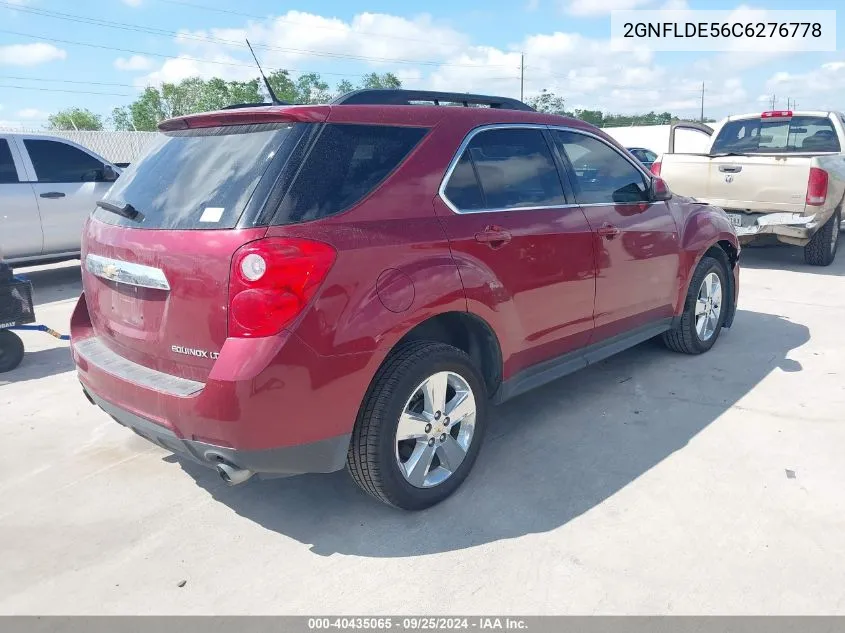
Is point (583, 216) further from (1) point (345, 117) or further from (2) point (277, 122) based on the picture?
(2) point (277, 122)

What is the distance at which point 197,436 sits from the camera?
2.56 metres

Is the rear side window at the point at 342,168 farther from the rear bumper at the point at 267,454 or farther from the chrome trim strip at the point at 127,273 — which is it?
the rear bumper at the point at 267,454

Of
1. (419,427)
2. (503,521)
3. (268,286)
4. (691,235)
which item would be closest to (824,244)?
(691,235)

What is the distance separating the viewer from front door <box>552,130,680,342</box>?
392 centimetres

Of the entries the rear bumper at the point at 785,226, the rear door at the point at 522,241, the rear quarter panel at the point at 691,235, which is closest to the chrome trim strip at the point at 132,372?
the rear door at the point at 522,241

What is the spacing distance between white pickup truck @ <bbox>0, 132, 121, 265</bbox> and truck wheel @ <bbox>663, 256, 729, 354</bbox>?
284 inches

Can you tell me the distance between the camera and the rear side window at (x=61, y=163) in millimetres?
8219

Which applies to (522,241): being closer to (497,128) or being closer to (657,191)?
(497,128)

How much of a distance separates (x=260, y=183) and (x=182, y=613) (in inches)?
63.6

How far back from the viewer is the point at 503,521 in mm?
2947

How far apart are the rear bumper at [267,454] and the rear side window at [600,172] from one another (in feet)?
6.92

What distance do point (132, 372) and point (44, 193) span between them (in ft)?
21.6

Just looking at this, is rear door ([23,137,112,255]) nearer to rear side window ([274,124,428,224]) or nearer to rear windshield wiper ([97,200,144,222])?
rear windshield wiper ([97,200,144,222])
